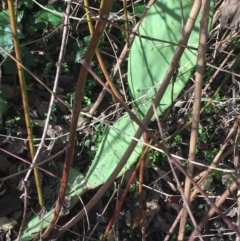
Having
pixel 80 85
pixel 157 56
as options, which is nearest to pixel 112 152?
pixel 157 56

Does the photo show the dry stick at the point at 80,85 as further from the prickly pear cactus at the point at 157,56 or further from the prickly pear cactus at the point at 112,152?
the prickly pear cactus at the point at 157,56

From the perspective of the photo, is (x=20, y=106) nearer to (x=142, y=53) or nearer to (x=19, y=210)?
(x=19, y=210)

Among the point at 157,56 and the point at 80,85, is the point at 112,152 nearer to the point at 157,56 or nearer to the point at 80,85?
the point at 157,56

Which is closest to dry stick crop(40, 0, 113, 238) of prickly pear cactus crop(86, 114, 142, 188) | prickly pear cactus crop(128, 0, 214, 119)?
prickly pear cactus crop(86, 114, 142, 188)

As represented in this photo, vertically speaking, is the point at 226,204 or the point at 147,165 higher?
the point at 147,165

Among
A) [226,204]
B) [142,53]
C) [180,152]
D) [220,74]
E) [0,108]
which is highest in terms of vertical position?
[142,53]

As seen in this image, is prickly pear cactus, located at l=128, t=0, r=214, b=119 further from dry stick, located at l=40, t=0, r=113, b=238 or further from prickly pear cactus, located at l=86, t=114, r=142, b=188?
dry stick, located at l=40, t=0, r=113, b=238

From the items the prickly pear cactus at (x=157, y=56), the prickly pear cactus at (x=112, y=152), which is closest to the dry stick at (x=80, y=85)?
the prickly pear cactus at (x=112, y=152)

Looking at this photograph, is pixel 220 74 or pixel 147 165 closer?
pixel 147 165

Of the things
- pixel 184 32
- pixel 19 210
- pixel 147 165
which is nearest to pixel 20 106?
pixel 19 210
